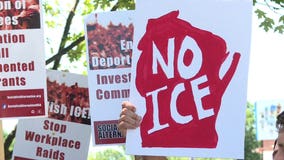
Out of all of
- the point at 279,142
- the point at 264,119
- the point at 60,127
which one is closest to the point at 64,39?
the point at 60,127

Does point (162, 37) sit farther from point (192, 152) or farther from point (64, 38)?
point (64, 38)

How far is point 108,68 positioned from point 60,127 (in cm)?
55

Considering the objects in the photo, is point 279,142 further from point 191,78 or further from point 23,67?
point 23,67

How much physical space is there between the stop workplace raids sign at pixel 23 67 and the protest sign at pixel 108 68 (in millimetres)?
410

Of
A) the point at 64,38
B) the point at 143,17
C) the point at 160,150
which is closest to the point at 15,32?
the point at 143,17

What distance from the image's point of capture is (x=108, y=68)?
3.87m

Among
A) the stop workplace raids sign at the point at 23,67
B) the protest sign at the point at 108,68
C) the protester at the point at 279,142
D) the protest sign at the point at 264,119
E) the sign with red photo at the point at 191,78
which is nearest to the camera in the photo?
the protester at the point at 279,142

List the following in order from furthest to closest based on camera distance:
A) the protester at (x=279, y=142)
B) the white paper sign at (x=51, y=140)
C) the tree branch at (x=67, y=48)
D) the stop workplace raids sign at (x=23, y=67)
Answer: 1. the tree branch at (x=67, y=48)
2. the white paper sign at (x=51, y=140)
3. the stop workplace raids sign at (x=23, y=67)
4. the protester at (x=279, y=142)

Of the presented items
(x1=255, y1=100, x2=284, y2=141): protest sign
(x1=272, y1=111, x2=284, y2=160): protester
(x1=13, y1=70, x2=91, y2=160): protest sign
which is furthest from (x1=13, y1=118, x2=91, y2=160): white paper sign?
(x1=255, y1=100, x2=284, y2=141): protest sign

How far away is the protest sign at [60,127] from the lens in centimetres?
416

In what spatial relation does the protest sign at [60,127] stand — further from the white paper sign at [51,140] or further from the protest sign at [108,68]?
the protest sign at [108,68]

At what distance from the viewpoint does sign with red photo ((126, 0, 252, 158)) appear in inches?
119

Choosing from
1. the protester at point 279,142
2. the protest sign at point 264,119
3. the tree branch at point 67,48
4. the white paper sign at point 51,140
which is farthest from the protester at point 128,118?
the protest sign at point 264,119

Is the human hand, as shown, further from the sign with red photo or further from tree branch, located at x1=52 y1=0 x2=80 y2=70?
tree branch, located at x1=52 y1=0 x2=80 y2=70
